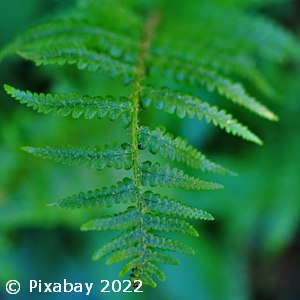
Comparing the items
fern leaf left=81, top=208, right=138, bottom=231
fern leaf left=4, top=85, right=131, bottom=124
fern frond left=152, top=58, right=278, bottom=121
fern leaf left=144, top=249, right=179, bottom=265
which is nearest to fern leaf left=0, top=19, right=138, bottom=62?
fern frond left=152, top=58, right=278, bottom=121

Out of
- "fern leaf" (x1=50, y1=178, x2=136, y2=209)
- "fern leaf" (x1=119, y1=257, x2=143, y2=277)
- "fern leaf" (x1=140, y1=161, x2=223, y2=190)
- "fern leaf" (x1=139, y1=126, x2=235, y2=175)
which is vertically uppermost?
"fern leaf" (x1=139, y1=126, x2=235, y2=175)

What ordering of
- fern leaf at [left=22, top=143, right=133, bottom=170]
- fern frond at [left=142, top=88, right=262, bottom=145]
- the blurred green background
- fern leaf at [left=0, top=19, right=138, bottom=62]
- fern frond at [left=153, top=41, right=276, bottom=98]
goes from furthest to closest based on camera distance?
the blurred green background
fern frond at [left=153, top=41, right=276, bottom=98]
fern leaf at [left=0, top=19, right=138, bottom=62]
fern frond at [left=142, top=88, right=262, bottom=145]
fern leaf at [left=22, top=143, right=133, bottom=170]

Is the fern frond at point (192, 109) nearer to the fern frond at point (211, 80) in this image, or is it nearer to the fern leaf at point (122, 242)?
the fern frond at point (211, 80)

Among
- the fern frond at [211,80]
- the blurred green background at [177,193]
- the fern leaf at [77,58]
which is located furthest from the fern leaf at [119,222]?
the blurred green background at [177,193]

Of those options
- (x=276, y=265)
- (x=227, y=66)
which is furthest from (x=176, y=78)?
(x=276, y=265)

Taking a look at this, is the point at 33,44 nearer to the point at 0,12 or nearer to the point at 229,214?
the point at 0,12

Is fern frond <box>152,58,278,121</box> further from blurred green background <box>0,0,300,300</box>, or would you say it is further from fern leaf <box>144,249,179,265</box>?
blurred green background <box>0,0,300,300</box>

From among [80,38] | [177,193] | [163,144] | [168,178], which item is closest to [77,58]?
[80,38]
